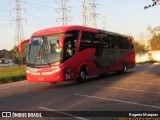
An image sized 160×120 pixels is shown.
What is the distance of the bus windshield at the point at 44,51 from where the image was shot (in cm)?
1878

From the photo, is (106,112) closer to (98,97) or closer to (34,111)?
(34,111)

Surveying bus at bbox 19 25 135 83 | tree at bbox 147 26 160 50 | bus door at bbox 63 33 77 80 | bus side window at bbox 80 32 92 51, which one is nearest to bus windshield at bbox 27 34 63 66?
bus at bbox 19 25 135 83

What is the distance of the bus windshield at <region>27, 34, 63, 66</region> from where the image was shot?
1878 cm

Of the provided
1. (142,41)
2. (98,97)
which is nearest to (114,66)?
(98,97)

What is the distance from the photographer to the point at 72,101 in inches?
520

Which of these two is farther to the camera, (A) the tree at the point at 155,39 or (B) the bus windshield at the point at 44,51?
(A) the tree at the point at 155,39

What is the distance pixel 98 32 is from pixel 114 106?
12358mm

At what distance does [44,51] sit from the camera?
19031 mm

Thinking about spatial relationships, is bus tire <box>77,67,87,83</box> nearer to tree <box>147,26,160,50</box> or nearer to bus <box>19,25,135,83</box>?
bus <box>19,25,135,83</box>

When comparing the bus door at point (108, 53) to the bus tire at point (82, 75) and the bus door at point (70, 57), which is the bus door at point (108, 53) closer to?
the bus tire at point (82, 75)

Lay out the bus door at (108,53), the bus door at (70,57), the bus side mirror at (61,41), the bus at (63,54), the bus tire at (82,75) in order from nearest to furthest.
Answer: the bus side mirror at (61,41) → the bus at (63,54) → the bus door at (70,57) → the bus tire at (82,75) → the bus door at (108,53)

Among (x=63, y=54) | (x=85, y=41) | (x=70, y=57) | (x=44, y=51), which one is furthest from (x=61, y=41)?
(x=85, y=41)

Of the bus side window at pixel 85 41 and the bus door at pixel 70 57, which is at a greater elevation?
the bus side window at pixel 85 41

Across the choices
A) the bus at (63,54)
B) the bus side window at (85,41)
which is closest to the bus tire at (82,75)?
the bus at (63,54)
